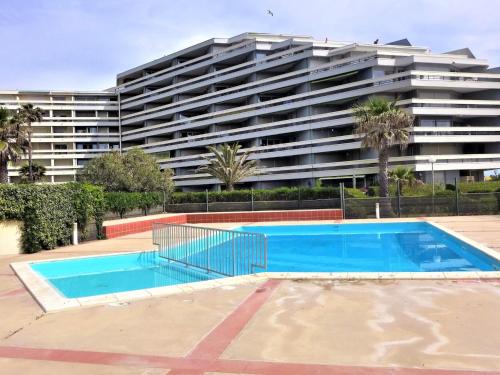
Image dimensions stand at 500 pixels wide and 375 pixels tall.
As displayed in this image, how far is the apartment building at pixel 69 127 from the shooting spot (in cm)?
7938

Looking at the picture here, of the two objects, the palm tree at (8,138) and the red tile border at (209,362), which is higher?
the palm tree at (8,138)

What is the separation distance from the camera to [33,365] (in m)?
4.57

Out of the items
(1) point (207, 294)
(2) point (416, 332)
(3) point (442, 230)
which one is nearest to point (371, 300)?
(2) point (416, 332)

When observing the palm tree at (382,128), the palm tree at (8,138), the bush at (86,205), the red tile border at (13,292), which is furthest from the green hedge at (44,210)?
the palm tree at (8,138)

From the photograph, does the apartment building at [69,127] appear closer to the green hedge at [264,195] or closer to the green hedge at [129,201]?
the green hedge at [264,195]

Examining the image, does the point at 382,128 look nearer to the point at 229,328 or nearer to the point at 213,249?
the point at 213,249

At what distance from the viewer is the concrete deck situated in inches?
172

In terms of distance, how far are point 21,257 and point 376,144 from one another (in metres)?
23.4

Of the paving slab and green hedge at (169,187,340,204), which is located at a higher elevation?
green hedge at (169,187,340,204)

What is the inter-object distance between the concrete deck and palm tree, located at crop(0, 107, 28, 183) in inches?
1431

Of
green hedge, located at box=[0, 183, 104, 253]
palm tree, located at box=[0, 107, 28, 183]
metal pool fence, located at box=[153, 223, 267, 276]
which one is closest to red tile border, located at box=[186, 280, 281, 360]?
metal pool fence, located at box=[153, 223, 267, 276]

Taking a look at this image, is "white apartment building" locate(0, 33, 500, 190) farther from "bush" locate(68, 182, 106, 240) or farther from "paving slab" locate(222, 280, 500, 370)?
"paving slab" locate(222, 280, 500, 370)

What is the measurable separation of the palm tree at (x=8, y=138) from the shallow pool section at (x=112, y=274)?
98.1 ft

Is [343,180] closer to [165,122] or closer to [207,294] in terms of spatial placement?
[165,122]
